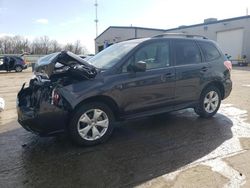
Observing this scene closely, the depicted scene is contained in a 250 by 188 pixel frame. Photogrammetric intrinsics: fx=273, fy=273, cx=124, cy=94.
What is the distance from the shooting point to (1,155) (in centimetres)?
432

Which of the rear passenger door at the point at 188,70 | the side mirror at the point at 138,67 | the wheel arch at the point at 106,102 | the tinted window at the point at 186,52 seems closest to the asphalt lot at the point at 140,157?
the wheel arch at the point at 106,102

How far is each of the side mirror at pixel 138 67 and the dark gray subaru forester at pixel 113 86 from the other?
0.02m

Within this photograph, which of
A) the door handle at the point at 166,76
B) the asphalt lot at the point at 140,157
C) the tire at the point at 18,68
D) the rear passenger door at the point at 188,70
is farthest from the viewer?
the tire at the point at 18,68

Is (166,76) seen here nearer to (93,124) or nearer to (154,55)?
(154,55)

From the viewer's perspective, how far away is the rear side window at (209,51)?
20.4 ft

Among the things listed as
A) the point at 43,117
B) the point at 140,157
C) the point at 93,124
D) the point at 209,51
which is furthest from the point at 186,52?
the point at 43,117

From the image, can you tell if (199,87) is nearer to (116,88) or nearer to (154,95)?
(154,95)

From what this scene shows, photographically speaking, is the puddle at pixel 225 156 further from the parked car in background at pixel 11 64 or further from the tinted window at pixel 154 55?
the parked car in background at pixel 11 64

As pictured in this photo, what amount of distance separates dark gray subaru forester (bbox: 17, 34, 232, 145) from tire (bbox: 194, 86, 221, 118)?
0.08ft

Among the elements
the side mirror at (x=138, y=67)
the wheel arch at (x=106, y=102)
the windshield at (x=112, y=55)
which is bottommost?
the wheel arch at (x=106, y=102)

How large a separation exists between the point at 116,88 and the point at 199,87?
7.25 feet

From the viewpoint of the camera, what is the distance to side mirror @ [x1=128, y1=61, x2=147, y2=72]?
15.6ft

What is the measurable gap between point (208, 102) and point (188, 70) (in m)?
1.10

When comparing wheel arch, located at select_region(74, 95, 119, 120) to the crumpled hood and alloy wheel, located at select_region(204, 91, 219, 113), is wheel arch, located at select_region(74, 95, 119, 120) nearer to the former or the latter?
the crumpled hood
